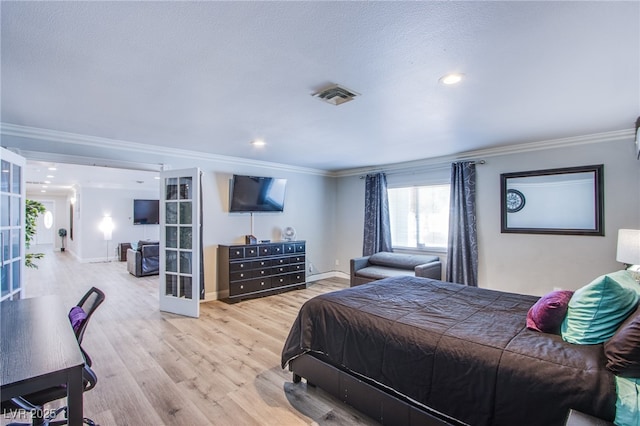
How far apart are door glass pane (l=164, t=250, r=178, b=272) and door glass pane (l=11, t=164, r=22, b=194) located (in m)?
1.76

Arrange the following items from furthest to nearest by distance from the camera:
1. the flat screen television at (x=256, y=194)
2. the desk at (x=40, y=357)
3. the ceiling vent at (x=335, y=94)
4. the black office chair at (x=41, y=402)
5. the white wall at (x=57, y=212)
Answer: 1. the white wall at (x=57, y=212)
2. the flat screen television at (x=256, y=194)
3. the ceiling vent at (x=335, y=94)
4. the black office chair at (x=41, y=402)
5. the desk at (x=40, y=357)

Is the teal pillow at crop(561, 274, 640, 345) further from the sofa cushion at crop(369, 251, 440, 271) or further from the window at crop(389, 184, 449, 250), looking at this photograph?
the window at crop(389, 184, 449, 250)

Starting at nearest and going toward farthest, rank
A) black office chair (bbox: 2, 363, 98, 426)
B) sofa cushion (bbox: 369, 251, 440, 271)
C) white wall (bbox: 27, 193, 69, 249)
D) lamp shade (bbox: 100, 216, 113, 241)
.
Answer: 1. black office chair (bbox: 2, 363, 98, 426)
2. sofa cushion (bbox: 369, 251, 440, 271)
3. lamp shade (bbox: 100, 216, 113, 241)
4. white wall (bbox: 27, 193, 69, 249)

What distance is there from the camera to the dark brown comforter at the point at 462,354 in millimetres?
1341

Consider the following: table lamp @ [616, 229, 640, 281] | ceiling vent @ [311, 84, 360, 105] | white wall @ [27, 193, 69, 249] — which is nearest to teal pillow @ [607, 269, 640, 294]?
table lamp @ [616, 229, 640, 281]

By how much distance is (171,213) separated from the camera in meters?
4.38

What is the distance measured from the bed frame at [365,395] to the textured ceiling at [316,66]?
82.4 inches

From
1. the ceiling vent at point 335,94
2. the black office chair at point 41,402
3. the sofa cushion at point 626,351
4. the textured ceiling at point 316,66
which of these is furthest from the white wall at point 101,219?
the sofa cushion at point 626,351

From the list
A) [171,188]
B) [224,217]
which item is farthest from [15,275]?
[224,217]

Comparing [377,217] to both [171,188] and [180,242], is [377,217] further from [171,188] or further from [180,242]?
[171,188]

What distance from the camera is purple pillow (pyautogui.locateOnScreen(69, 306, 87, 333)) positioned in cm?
175

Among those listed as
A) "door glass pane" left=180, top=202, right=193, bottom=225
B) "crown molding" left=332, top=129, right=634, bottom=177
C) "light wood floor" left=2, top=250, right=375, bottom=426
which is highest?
"crown molding" left=332, top=129, right=634, bottom=177

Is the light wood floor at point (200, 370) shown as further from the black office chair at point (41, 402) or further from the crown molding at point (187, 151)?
the crown molding at point (187, 151)

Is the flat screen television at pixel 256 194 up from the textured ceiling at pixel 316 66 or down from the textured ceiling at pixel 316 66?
down
